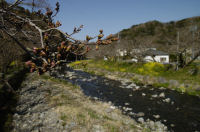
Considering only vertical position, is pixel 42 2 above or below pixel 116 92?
above

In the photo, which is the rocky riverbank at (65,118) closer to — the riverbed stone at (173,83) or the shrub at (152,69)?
the riverbed stone at (173,83)

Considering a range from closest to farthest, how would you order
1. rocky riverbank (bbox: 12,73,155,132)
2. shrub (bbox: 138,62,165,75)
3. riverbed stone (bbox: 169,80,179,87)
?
rocky riverbank (bbox: 12,73,155,132)
riverbed stone (bbox: 169,80,179,87)
shrub (bbox: 138,62,165,75)

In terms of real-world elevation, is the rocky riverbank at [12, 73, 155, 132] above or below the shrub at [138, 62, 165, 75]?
below

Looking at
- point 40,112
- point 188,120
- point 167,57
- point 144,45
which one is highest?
point 144,45

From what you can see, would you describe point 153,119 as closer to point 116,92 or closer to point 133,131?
point 133,131

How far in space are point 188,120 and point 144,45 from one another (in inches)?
613

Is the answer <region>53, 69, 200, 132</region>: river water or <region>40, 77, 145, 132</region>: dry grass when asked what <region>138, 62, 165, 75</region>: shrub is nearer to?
<region>53, 69, 200, 132</region>: river water

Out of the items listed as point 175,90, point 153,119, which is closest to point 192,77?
point 175,90

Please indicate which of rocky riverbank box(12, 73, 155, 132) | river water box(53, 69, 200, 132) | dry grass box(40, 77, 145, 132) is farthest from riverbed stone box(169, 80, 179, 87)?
dry grass box(40, 77, 145, 132)

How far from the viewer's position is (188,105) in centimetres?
811

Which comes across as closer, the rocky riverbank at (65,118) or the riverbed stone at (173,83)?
the rocky riverbank at (65,118)

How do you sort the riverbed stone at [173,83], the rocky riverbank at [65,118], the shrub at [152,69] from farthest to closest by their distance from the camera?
the shrub at [152,69]
the riverbed stone at [173,83]
the rocky riverbank at [65,118]

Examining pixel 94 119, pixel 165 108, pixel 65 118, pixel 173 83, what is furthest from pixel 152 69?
pixel 65 118

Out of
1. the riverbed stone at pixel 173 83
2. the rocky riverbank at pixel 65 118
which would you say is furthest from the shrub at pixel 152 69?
the rocky riverbank at pixel 65 118
